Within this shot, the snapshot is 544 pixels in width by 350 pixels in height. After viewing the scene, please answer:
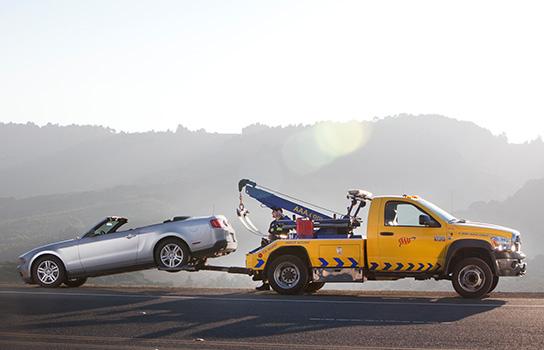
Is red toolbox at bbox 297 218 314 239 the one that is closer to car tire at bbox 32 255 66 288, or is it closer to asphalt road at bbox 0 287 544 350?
asphalt road at bbox 0 287 544 350

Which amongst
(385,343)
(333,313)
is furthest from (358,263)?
(385,343)

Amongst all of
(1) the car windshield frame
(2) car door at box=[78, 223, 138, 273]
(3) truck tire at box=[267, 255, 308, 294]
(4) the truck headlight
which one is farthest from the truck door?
(1) the car windshield frame

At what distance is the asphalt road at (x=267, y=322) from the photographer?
34.8 ft

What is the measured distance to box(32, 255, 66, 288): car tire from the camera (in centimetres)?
2011

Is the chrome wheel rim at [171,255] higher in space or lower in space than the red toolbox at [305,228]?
lower

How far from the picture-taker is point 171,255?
65.1 feet

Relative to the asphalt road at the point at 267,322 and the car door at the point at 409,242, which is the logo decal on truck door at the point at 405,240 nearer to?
the car door at the point at 409,242

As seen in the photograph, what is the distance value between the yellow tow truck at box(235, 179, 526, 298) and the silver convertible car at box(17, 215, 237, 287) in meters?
1.94

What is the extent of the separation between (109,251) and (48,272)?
61.1 inches

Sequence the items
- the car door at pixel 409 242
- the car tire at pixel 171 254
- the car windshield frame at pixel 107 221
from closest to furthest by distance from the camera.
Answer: the car door at pixel 409 242
the car tire at pixel 171 254
the car windshield frame at pixel 107 221

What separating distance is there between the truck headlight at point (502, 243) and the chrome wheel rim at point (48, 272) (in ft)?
32.6

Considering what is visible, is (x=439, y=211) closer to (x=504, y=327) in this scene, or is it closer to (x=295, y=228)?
(x=295, y=228)

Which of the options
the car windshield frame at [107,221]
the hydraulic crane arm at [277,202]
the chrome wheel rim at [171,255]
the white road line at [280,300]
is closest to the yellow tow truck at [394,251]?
the hydraulic crane arm at [277,202]

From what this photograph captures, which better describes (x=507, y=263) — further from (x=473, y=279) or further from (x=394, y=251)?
(x=394, y=251)
